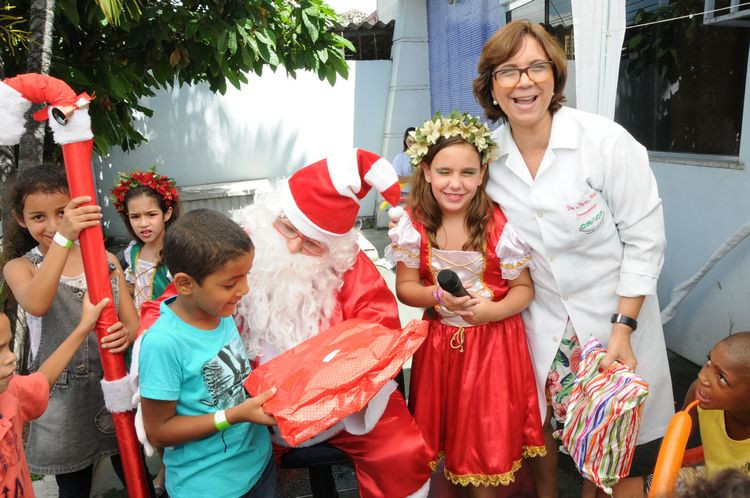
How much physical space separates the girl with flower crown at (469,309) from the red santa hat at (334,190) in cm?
18

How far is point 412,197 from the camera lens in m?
2.28

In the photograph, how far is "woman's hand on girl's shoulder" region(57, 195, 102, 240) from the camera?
6.05ft

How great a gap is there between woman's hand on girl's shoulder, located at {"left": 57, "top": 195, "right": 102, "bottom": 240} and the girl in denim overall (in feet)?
0.82

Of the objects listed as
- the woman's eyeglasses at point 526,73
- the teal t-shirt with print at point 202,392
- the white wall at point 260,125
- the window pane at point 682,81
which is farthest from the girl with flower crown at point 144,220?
the white wall at point 260,125

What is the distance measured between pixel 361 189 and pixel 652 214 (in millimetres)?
1025

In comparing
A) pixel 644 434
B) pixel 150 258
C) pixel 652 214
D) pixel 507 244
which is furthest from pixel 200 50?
pixel 644 434

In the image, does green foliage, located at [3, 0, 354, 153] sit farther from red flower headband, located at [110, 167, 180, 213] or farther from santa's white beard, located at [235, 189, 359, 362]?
santa's white beard, located at [235, 189, 359, 362]

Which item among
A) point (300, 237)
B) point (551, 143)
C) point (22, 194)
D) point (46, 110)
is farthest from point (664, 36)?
point (22, 194)

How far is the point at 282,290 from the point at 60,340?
2.86ft

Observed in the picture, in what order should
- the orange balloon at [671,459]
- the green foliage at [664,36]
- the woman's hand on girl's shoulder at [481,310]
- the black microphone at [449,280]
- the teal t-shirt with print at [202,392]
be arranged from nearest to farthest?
the orange balloon at [671,459], the teal t-shirt with print at [202,392], the black microphone at [449,280], the woman's hand on girl's shoulder at [481,310], the green foliage at [664,36]

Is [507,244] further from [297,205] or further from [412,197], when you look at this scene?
[297,205]

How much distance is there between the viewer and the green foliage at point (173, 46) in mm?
3492

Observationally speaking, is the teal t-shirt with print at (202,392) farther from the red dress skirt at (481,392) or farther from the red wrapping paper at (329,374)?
the red dress skirt at (481,392)

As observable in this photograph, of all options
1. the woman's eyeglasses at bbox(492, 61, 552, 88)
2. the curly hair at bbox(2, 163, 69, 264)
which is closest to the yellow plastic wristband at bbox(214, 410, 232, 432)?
the curly hair at bbox(2, 163, 69, 264)
